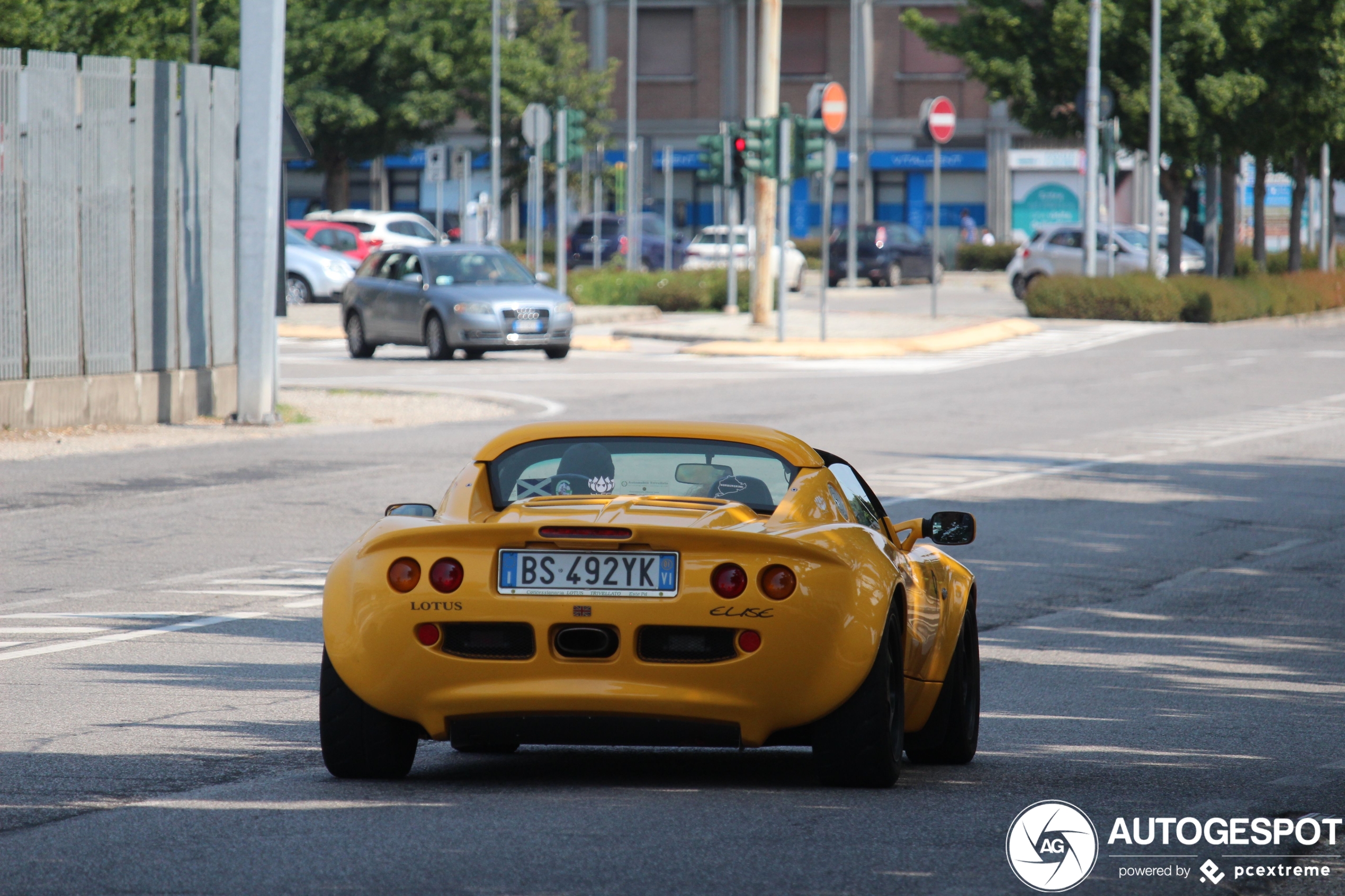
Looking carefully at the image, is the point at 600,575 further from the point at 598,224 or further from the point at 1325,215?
the point at 1325,215

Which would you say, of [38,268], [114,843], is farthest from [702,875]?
[38,268]

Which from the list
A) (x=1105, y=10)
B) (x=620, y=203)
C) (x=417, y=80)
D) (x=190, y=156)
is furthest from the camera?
(x=620, y=203)

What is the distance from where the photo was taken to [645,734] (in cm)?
584

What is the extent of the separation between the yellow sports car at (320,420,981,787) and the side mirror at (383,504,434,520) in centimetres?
18

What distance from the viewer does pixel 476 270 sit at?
31.8 meters

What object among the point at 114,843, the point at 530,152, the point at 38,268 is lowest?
the point at 114,843

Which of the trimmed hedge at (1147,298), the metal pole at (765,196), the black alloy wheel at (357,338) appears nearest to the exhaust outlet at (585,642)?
the black alloy wheel at (357,338)

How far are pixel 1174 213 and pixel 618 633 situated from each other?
42820 mm

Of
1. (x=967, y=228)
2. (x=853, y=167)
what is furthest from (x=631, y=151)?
(x=967, y=228)

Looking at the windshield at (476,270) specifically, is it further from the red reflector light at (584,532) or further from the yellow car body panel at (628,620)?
the red reflector light at (584,532)

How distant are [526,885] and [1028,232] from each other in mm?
71958

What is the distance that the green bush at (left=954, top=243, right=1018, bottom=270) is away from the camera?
6706 cm

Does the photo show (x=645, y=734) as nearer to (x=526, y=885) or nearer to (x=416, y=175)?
(x=526, y=885)

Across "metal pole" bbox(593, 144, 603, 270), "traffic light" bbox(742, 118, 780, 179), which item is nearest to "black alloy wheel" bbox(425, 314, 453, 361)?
"traffic light" bbox(742, 118, 780, 179)
